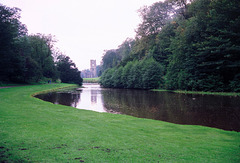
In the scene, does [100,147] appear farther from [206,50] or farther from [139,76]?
[139,76]

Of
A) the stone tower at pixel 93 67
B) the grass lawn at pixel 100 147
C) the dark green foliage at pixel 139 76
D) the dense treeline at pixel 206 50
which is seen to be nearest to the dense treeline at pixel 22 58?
the dark green foliage at pixel 139 76

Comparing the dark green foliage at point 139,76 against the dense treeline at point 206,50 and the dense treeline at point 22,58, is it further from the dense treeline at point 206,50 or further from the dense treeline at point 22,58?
the dense treeline at point 22,58

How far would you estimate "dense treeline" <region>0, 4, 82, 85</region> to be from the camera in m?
35.3

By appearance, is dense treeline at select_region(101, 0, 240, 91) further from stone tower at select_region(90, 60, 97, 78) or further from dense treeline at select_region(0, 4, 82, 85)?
stone tower at select_region(90, 60, 97, 78)

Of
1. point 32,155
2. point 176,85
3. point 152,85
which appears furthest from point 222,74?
point 32,155

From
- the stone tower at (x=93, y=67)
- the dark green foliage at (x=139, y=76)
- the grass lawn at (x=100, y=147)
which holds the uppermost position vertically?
the stone tower at (x=93, y=67)

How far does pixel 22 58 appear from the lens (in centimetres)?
4178

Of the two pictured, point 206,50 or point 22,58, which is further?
point 22,58

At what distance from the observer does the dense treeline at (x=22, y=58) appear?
1389 inches

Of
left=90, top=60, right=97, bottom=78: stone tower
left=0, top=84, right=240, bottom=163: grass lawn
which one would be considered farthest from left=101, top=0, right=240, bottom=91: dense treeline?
left=90, top=60, right=97, bottom=78: stone tower

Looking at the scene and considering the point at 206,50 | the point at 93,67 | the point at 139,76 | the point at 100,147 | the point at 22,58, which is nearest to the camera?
the point at 100,147

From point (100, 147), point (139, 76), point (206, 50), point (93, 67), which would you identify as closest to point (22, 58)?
point (139, 76)

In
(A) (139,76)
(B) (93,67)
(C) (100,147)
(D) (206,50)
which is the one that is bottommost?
(C) (100,147)

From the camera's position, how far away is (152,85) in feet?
146
